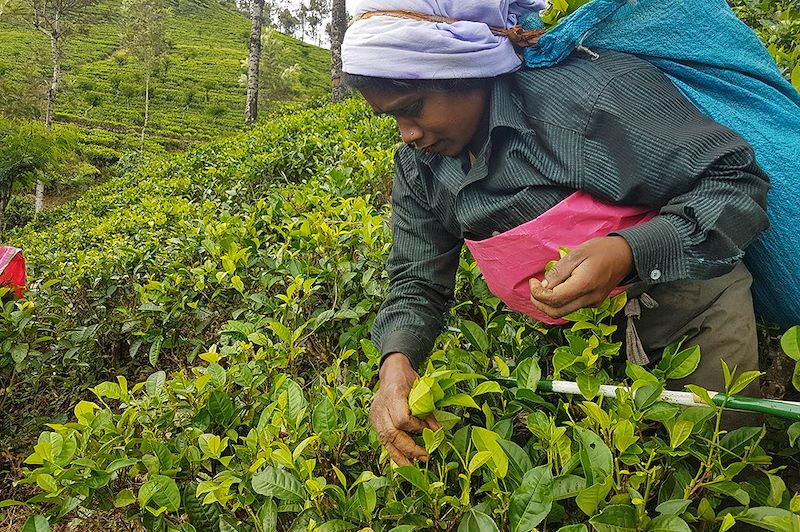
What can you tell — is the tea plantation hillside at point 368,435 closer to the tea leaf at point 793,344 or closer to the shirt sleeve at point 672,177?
the tea leaf at point 793,344

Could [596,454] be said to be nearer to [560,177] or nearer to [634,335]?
[634,335]

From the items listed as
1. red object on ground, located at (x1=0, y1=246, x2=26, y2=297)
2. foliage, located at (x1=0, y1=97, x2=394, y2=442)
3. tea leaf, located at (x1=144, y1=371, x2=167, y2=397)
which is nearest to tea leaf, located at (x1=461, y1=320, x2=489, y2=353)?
foliage, located at (x1=0, y1=97, x2=394, y2=442)

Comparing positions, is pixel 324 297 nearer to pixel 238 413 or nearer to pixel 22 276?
pixel 238 413

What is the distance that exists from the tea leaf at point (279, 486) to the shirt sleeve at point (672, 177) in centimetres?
73

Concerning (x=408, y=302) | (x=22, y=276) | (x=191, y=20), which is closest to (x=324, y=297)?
(x=408, y=302)

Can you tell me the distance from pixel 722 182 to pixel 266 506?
1.03 metres

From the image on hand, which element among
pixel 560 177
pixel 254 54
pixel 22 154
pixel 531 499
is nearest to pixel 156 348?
pixel 560 177

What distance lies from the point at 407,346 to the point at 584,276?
55cm

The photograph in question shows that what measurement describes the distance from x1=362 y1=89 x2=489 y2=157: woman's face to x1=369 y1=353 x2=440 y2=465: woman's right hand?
56 centimetres

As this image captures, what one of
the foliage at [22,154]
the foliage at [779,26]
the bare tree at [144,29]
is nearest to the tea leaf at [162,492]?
the foliage at [779,26]

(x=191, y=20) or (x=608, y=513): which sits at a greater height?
(x=608, y=513)

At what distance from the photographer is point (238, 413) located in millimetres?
1508

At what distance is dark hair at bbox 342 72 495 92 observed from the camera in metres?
1.37

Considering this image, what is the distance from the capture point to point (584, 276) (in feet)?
3.39
